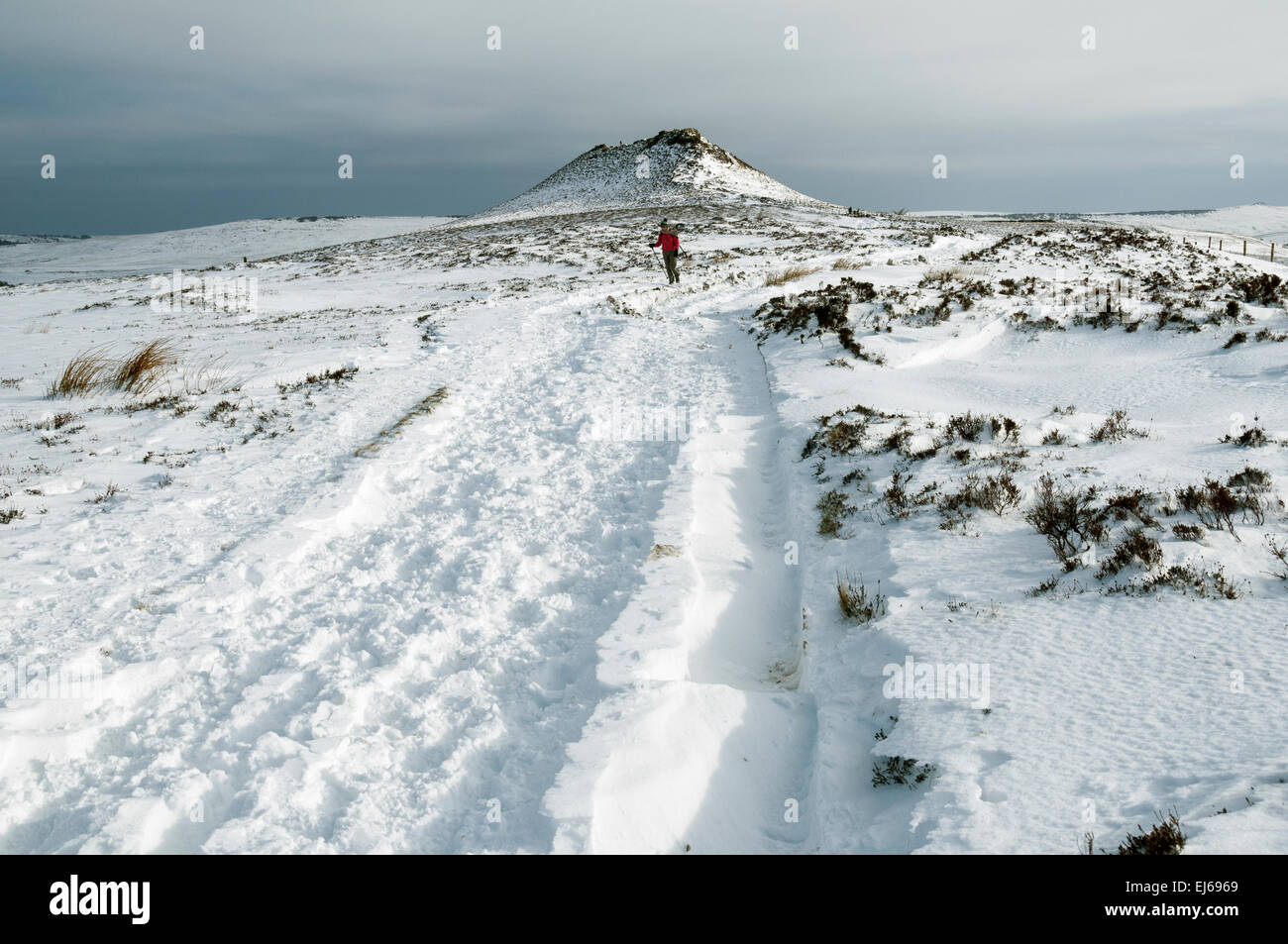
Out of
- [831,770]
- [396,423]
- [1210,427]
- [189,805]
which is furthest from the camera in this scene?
[396,423]

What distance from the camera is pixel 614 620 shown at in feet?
17.0

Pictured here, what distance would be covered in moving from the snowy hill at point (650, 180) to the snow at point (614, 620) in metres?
56.1

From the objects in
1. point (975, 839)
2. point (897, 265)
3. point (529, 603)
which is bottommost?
point (975, 839)

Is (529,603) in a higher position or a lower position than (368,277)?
lower

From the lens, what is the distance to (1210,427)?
7.83 meters

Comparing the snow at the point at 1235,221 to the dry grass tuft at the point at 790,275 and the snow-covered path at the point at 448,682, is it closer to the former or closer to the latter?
the dry grass tuft at the point at 790,275

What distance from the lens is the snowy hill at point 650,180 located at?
70125 millimetres

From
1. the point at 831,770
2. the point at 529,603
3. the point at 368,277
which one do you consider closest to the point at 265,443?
the point at 529,603

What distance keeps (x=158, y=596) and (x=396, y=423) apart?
4.36m

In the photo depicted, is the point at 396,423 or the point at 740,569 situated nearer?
the point at 740,569

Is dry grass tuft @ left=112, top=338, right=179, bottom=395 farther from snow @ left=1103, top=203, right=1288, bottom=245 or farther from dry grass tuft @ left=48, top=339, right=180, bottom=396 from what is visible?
snow @ left=1103, top=203, right=1288, bottom=245

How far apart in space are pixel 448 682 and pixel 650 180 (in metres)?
79.5

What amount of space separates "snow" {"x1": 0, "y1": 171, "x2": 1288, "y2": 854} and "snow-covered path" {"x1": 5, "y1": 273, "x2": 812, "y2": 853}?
22 millimetres
